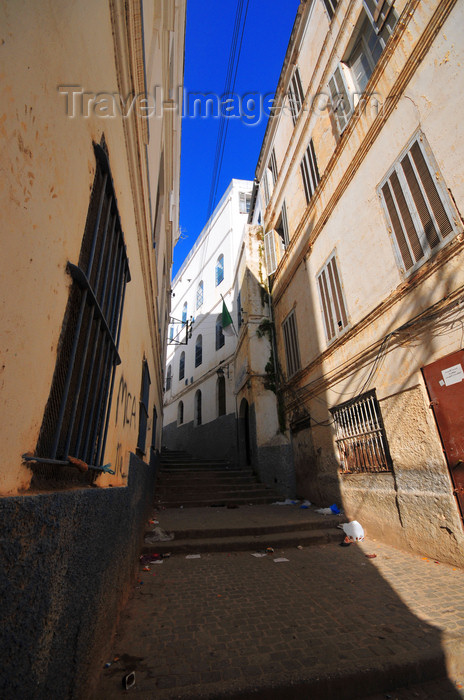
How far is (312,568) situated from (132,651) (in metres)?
2.59

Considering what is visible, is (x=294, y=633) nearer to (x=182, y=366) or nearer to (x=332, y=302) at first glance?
(x=332, y=302)

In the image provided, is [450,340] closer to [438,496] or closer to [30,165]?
[438,496]

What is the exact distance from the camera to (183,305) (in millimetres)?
23172

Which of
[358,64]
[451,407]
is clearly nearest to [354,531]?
[451,407]

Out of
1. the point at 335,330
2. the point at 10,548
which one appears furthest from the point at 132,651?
the point at 335,330

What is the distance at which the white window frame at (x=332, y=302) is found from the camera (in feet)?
22.0

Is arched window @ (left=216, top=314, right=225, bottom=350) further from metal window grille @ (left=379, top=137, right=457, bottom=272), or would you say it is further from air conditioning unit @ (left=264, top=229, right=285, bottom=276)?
metal window grille @ (left=379, top=137, right=457, bottom=272)

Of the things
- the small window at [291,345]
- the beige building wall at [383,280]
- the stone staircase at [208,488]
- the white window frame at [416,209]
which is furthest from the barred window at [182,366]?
the white window frame at [416,209]

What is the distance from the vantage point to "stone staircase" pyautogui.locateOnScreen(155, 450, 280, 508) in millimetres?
8109

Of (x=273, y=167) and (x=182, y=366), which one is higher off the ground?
A: (x=273, y=167)

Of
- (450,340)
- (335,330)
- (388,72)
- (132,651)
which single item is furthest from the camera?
(335,330)

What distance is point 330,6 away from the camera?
8.01 metres

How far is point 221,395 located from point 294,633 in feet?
41.7

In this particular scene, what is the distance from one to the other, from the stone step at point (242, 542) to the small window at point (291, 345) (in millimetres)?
4404
